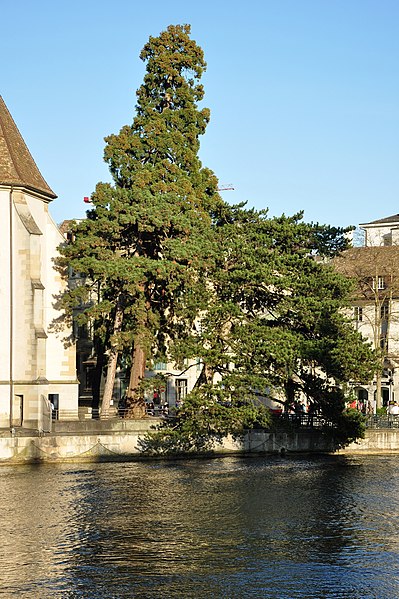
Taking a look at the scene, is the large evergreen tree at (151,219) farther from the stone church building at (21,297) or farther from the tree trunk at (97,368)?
the tree trunk at (97,368)

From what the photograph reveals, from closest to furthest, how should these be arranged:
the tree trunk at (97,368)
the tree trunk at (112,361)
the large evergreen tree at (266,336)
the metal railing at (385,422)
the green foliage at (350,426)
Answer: the large evergreen tree at (266,336) < the green foliage at (350,426) < the tree trunk at (112,361) < the metal railing at (385,422) < the tree trunk at (97,368)

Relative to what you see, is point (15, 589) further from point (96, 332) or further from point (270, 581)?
point (96, 332)

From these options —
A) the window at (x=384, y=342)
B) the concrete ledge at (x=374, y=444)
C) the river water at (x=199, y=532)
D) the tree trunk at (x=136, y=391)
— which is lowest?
the river water at (x=199, y=532)

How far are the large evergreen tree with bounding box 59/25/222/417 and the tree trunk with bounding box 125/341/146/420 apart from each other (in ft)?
0.18

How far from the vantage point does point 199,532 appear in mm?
37219

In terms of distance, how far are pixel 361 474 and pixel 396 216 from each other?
67194mm

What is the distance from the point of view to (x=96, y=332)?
214 ft

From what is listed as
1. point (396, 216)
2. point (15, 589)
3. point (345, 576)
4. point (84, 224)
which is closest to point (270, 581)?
point (345, 576)

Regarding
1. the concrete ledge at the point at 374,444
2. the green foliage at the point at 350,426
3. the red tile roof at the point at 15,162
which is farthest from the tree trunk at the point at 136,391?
the concrete ledge at the point at 374,444

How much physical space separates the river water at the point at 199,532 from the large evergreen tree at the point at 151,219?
1037cm

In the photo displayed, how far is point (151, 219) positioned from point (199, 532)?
93.3 ft

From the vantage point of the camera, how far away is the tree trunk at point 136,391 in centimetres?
6438

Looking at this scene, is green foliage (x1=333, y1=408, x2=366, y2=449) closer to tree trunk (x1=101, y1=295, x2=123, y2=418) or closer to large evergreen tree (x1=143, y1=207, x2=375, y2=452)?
large evergreen tree (x1=143, y1=207, x2=375, y2=452)

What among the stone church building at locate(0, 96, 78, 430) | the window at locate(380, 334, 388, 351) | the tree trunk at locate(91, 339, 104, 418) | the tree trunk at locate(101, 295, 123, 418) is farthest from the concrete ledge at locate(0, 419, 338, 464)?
the window at locate(380, 334, 388, 351)
